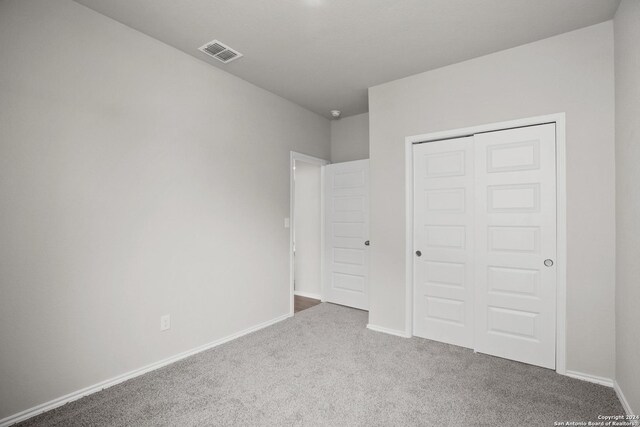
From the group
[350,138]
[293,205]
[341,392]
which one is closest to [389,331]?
[341,392]

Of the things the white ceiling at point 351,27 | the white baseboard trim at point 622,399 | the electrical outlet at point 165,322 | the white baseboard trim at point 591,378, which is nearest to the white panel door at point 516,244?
the white baseboard trim at point 591,378

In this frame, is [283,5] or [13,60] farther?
[283,5]

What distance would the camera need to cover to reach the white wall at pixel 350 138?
14.5ft

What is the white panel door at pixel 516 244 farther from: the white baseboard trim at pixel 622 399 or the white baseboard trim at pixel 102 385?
the white baseboard trim at pixel 102 385

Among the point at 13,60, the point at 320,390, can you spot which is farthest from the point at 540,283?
the point at 13,60

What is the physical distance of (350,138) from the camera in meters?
4.57

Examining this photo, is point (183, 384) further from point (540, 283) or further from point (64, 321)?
point (540, 283)

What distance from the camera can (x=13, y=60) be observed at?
6.19 feet

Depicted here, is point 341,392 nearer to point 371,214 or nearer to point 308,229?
point 371,214

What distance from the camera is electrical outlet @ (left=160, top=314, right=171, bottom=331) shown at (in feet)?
8.55

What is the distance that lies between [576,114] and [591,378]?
2084 mm

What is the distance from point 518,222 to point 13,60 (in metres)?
3.90

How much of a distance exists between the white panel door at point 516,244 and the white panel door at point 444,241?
0.10 meters

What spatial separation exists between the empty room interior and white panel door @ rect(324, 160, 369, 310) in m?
0.74
